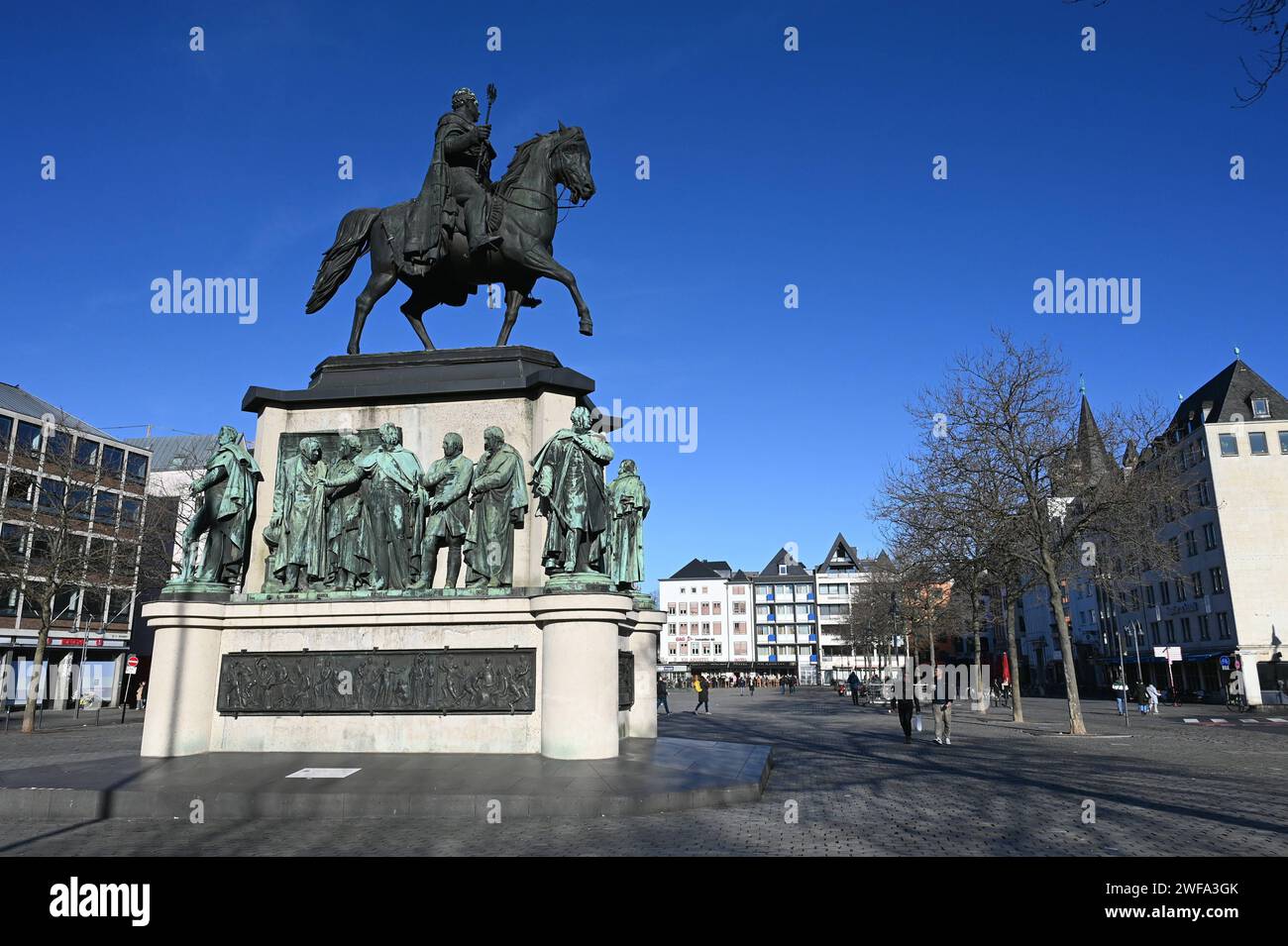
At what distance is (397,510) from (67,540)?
29.0 meters

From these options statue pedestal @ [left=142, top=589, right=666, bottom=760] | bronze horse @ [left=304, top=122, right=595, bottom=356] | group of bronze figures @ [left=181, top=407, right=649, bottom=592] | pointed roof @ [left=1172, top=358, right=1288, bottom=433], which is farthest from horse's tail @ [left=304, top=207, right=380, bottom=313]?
pointed roof @ [left=1172, top=358, right=1288, bottom=433]

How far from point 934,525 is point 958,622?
1430 inches

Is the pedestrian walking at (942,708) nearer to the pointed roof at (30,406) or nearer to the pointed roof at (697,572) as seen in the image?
the pointed roof at (30,406)

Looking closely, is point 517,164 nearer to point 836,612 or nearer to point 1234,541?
point 1234,541

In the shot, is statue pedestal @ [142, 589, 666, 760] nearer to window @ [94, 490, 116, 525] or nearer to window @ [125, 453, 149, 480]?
window @ [94, 490, 116, 525]

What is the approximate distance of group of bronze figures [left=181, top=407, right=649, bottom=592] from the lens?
11102 mm

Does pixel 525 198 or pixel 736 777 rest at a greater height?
pixel 525 198

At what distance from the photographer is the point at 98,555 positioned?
34094 mm

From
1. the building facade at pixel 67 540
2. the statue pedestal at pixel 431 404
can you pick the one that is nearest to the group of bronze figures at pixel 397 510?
the statue pedestal at pixel 431 404

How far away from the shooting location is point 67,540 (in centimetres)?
3356
